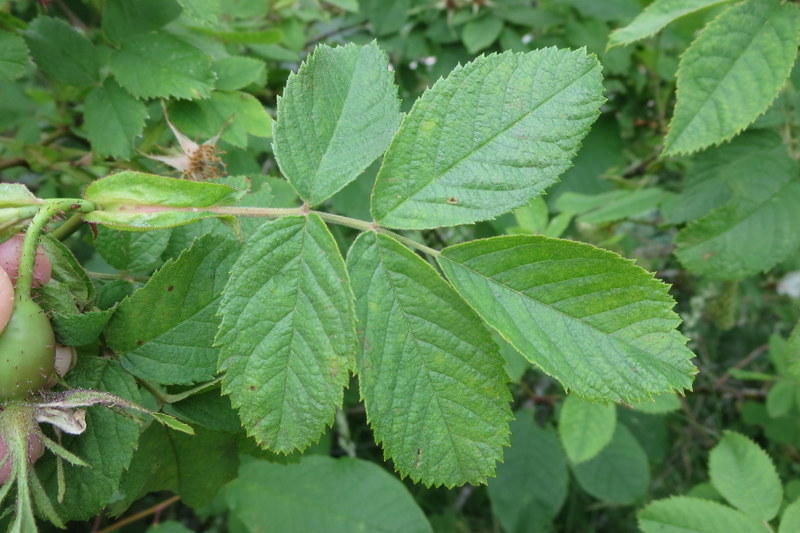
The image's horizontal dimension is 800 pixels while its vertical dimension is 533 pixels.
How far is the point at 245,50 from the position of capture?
200 centimetres

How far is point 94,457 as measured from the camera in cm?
87

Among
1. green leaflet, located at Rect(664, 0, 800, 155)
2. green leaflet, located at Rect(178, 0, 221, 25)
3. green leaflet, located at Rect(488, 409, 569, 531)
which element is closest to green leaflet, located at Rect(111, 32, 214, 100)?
green leaflet, located at Rect(178, 0, 221, 25)

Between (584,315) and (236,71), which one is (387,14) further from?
(584,315)

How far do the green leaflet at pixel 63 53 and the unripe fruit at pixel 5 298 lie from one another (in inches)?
32.3

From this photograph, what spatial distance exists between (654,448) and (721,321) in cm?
78

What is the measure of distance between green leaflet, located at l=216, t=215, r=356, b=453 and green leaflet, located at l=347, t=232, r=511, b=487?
0.15ft

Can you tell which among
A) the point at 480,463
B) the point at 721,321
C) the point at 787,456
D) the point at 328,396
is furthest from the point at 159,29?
the point at 787,456

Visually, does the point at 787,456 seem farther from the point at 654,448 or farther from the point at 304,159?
the point at 304,159

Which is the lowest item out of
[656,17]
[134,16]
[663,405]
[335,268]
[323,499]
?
[323,499]

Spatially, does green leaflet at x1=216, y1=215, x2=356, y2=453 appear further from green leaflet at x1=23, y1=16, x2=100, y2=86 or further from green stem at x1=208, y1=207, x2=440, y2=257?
green leaflet at x1=23, y1=16, x2=100, y2=86

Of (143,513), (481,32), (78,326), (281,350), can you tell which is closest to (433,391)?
(281,350)

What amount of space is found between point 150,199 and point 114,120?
0.70 m

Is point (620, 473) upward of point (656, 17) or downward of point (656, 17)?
downward

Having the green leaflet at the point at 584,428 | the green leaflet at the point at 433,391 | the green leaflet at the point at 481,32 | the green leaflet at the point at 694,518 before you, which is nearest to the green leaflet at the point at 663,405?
the green leaflet at the point at 584,428
